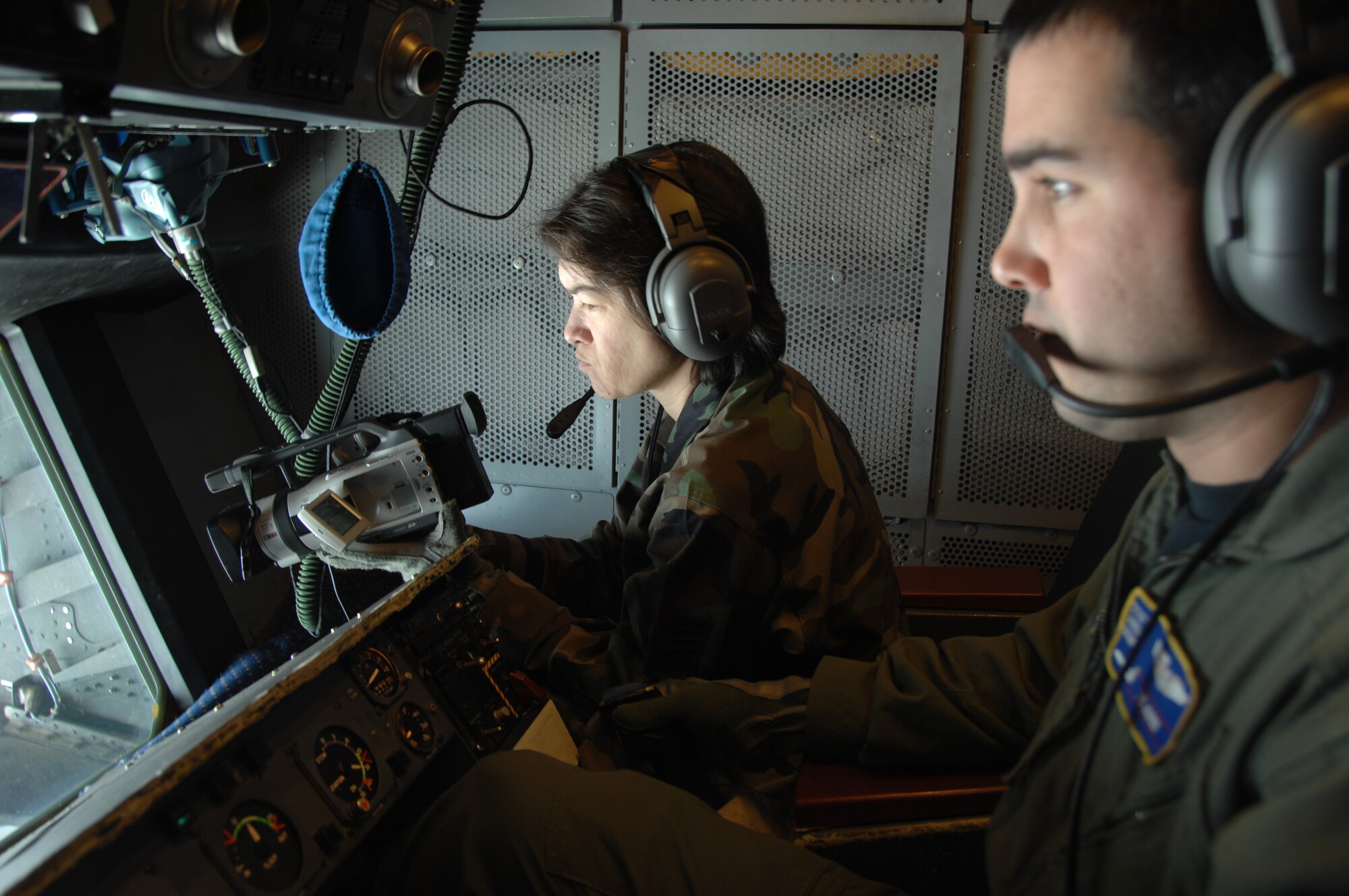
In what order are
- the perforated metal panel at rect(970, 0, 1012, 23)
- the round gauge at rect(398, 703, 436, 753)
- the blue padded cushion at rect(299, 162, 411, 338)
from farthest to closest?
1. the perforated metal panel at rect(970, 0, 1012, 23)
2. the blue padded cushion at rect(299, 162, 411, 338)
3. the round gauge at rect(398, 703, 436, 753)

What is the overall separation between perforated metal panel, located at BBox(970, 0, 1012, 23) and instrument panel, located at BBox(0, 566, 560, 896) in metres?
1.73

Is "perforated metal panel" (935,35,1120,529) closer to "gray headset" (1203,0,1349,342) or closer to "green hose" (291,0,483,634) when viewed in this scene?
"green hose" (291,0,483,634)

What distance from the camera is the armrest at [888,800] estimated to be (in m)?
1.04

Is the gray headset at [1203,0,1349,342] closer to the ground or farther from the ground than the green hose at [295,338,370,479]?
farther from the ground

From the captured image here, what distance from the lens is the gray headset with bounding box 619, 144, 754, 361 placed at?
1.33 m

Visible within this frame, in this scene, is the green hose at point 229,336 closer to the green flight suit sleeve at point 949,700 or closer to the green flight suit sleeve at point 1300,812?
the green flight suit sleeve at point 949,700

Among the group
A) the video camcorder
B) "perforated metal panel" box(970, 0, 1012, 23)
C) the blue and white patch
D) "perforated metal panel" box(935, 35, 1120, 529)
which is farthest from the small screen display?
"perforated metal panel" box(970, 0, 1012, 23)

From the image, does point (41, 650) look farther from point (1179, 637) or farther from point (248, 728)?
point (1179, 637)

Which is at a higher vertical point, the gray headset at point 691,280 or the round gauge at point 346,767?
the gray headset at point 691,280

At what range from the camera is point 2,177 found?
1.04 meters

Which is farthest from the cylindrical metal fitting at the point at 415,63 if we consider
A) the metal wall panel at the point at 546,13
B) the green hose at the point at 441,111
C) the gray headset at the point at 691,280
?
the metal wall panel at the point at 546,13

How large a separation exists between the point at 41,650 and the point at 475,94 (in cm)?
158

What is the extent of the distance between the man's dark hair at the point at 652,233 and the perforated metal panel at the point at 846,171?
2.09 ft

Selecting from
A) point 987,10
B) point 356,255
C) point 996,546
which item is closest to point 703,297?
point 356,255
